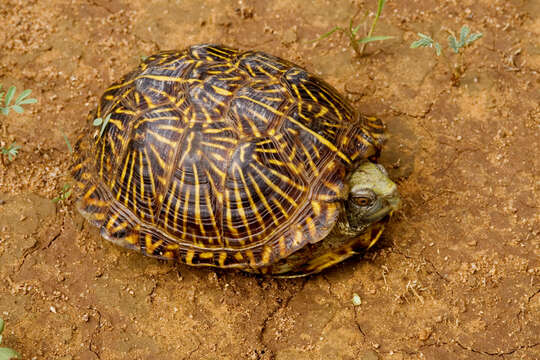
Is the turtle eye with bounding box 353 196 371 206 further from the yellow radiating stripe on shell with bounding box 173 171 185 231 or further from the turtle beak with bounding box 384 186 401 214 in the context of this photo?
the yellow radiating stripe on shell with bounding box 173 171 185 231

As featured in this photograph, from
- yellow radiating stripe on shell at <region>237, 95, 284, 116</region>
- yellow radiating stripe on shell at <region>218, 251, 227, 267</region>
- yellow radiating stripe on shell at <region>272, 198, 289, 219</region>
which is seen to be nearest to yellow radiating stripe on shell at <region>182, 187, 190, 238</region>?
yellow radiating stripe on shell at <region>218, 251, 227, 267</region>

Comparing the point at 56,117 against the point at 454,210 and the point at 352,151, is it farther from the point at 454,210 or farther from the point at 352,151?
the point at 454,210

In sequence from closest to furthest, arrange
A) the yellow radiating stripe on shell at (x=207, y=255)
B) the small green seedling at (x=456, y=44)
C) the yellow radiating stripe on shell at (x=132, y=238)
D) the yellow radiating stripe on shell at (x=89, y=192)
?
the yellow radiating stripe on shell at (x=207, y=255), the yellow radiating stripe on shell at (x=132, y=238), the yellow radiating stripe on shell at (x=89, y=192), the small green seedling at (x=456, y=44)

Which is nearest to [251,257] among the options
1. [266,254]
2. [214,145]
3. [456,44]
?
[266,254]

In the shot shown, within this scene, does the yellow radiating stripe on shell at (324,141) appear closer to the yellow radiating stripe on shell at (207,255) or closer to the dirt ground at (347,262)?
the dirt ground at (347,262)

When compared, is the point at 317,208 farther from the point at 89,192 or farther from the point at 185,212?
the point at 89,192

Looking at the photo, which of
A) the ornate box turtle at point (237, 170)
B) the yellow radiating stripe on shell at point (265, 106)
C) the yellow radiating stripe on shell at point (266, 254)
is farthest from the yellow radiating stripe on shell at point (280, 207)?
the yellow radiating stripe on shell at point (265, 106)
